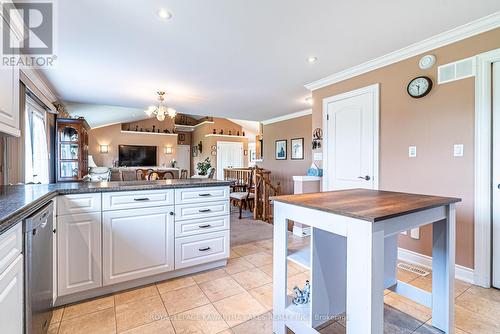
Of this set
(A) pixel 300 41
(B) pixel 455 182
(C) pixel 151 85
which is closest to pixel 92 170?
(C) pixel 151 85

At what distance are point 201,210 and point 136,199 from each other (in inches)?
24.6

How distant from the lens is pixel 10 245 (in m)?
0.99

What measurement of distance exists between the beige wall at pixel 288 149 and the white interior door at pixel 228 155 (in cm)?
349

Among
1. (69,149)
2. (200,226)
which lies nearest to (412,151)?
(200,226)

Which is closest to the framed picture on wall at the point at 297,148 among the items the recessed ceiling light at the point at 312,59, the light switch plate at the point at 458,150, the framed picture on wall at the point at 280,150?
the framed picture on wall at the point at 280,150

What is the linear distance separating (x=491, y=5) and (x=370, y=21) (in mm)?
892

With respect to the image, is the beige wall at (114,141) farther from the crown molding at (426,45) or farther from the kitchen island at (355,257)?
the kitchen island at (355,257)

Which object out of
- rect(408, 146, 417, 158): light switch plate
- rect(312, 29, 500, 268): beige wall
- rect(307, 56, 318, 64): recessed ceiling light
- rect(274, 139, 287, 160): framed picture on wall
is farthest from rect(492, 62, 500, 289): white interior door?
rect(274, 139, 287, 160): framed picture on wall

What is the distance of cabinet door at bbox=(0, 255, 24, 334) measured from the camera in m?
0.91

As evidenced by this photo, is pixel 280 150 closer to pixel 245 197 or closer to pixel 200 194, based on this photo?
pixel 245 197

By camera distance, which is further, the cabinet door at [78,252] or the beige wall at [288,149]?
the beige wall at [288,149]

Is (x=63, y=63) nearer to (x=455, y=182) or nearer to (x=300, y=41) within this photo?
(x=300, y=41)

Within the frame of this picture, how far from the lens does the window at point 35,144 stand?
338cm

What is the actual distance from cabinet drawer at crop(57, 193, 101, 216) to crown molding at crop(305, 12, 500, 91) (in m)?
3.25
